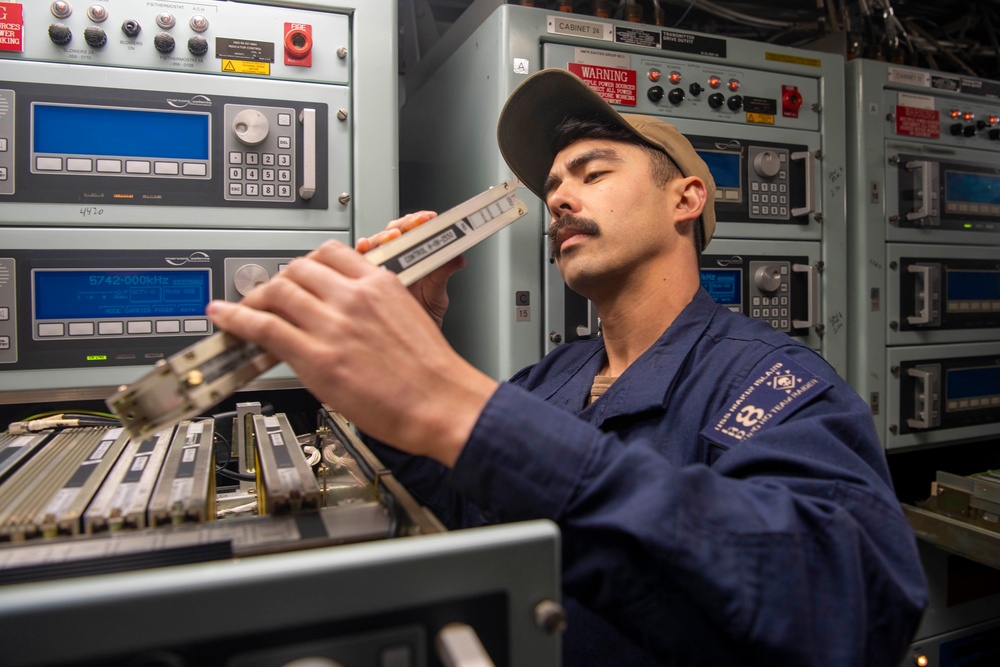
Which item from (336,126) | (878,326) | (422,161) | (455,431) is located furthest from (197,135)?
(878,326)

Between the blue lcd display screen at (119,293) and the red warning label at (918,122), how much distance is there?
192 centimetres

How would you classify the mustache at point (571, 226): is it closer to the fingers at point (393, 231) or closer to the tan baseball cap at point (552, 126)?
the tan baseball cap at point (552, 126)

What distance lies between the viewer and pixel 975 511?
1721mm

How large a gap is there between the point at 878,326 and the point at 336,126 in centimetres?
157

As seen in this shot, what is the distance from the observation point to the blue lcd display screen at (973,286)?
6.30ft

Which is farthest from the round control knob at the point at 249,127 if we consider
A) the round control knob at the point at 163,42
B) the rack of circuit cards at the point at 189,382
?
the rack of circuit cards at the point at 189,382

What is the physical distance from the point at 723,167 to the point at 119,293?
145cm

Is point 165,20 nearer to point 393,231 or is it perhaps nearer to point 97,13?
point 97,13

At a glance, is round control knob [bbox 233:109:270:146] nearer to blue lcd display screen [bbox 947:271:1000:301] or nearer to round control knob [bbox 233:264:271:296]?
round control knob [bbox 233:264:271:296]

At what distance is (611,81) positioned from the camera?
1550 mm

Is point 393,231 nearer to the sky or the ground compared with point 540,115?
nearer to the ground

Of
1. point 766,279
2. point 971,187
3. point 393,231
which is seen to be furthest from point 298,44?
point 971,187

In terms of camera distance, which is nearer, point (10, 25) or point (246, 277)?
point (10, 25)

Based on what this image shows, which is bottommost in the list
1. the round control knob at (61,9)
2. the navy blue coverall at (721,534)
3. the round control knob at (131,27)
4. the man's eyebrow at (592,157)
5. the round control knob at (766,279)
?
the navy blue coverall at (721,534)
